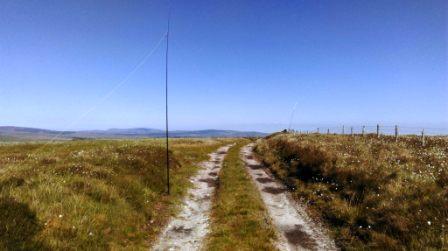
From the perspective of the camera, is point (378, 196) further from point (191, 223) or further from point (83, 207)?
point (83, 207)

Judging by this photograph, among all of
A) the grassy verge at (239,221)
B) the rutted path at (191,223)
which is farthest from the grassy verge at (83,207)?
the grassy verge at (239,221)

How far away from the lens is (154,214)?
15.1 metres

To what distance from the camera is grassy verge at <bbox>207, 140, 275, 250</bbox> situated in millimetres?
11578

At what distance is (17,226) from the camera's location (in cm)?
956

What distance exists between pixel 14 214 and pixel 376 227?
12696mm

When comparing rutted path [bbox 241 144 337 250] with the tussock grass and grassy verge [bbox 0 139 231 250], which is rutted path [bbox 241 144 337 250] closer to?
the tussock grass

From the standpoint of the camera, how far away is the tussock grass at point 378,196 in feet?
36.6

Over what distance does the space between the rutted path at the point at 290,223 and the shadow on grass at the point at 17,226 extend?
315 inches

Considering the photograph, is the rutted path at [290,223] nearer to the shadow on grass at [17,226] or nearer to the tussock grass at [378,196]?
the tussock grass at [378,196]

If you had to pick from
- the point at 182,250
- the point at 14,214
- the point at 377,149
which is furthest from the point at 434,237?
the point at 377,149

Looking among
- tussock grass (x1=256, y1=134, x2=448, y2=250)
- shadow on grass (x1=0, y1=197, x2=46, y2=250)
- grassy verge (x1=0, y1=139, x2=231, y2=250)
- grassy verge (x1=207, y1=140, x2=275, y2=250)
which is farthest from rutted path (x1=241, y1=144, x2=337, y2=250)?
shadow on grass (x1=0, y1=197, x2=46, y2=250)

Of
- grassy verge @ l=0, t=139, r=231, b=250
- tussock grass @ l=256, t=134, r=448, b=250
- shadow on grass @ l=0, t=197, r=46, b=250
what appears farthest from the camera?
tussock grass @ l=256, t=134, r=448, b=250

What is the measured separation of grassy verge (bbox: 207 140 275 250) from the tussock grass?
9.27ft

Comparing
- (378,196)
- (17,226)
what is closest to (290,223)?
(378,196)
